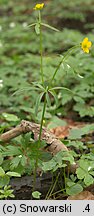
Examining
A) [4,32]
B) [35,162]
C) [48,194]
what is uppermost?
→ [4,32]

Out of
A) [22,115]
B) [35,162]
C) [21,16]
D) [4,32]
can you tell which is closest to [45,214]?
[35,162]

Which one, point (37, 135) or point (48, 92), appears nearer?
point (37, 135)

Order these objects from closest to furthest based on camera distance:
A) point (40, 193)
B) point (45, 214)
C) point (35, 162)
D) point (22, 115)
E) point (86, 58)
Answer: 1. point (45, 214)
2. point (40, 193)
3. point (35, 162)
4. point (22, 115)
5. point (86, 58)

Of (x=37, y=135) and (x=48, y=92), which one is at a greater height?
(x=48, y=92)

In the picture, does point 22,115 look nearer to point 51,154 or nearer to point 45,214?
point 51,154

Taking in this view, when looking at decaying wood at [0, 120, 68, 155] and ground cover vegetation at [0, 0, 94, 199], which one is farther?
decaying wood at [0, 120, 68, 155]

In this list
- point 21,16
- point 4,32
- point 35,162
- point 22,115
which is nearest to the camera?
point 35,162

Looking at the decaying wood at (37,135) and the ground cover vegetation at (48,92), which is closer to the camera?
the ground cover vegetation at (48,92)

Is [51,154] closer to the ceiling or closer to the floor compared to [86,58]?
closer to the floor
